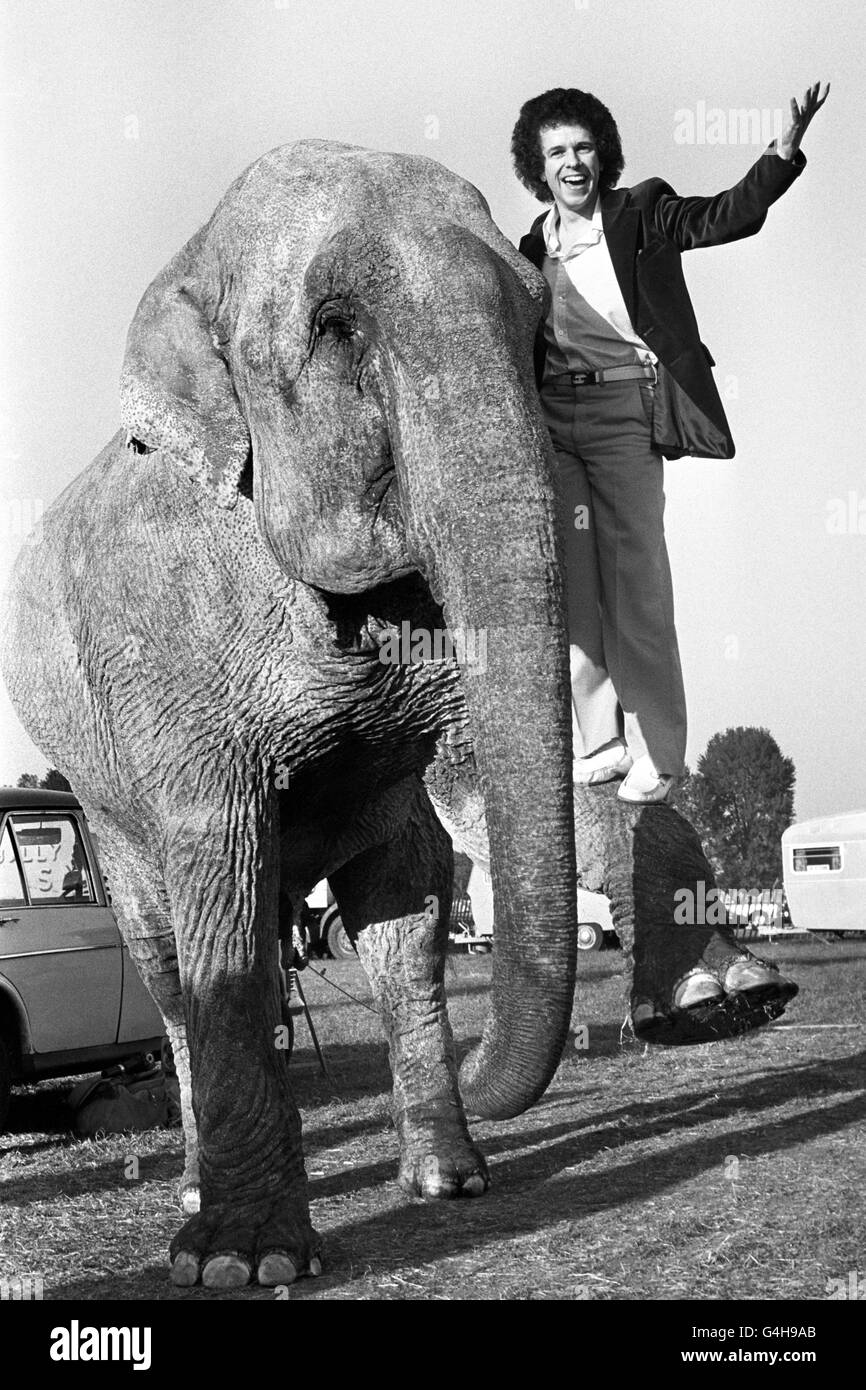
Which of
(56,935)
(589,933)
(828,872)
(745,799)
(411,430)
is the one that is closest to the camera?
(411,430)

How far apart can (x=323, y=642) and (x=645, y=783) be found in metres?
1.08

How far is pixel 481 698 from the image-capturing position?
3.85 m

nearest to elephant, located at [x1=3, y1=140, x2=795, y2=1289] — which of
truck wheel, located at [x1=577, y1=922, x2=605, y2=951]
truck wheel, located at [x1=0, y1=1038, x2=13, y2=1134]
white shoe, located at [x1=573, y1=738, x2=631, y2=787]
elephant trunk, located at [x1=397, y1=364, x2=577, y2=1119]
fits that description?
elephant trunk, located at [x1=397, y1=364, x2=577, y2=1119]

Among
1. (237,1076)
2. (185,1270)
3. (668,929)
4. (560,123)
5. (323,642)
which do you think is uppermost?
(560,123)

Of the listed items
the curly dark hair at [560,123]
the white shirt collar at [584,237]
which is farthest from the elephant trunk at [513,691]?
the curly dark hair at [560,123]

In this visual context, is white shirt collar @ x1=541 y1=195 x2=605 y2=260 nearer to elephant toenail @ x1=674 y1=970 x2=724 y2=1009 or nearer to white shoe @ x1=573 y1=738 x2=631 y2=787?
white shoe @ x1=573 y1=738 x2=631 y2=787

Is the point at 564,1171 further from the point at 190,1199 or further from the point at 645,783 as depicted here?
the point at 645,783

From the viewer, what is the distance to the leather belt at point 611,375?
14.6ft

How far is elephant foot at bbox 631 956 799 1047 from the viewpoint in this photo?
14.5 feet

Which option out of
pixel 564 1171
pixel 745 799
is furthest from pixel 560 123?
pixel 745 799

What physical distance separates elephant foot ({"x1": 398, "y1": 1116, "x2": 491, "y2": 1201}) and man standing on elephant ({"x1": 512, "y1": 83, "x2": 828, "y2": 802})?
7.17ft

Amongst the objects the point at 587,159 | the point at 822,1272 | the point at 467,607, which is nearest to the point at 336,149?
the point at 587,159

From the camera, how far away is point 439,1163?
6.00 metres

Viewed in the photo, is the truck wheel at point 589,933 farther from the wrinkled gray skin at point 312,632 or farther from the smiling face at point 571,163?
the smiling face at point 571,163
